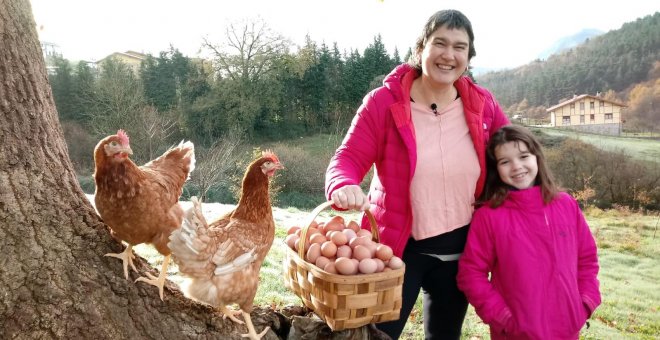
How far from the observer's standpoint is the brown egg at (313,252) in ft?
5.37

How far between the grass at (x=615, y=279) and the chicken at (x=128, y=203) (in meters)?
0.77

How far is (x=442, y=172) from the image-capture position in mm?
1786

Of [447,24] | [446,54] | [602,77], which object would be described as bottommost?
[446,54]

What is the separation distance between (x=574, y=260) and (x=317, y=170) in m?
14.2

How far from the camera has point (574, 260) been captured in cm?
178

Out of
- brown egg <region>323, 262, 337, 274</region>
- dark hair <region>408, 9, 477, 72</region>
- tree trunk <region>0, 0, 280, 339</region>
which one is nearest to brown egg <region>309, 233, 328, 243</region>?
brown egg <region>323, 262, 337, 274</region>

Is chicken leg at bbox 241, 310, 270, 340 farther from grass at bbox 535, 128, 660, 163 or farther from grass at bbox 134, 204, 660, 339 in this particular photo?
grass at bbox 535, 128, 660, 163

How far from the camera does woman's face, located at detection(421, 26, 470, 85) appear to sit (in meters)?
1.74

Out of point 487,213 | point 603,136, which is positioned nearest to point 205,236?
point 487,213

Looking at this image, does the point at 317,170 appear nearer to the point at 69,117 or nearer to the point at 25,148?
the point at 69,117

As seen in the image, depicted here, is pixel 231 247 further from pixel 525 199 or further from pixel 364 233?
pixel 525 199

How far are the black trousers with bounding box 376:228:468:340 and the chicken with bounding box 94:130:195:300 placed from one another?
103 centimetres

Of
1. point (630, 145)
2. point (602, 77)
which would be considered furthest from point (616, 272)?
point (602, 77)

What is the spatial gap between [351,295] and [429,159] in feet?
2.24
